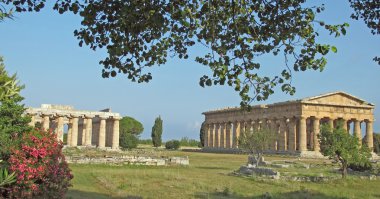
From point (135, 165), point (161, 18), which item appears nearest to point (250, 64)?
point (161, 18)

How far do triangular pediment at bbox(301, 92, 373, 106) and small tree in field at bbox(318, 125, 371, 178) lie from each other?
35.7 m

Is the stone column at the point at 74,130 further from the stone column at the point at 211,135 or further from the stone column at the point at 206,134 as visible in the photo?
the stone column at the point at 206,134

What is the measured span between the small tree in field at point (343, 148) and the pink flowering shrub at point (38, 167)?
1886cm

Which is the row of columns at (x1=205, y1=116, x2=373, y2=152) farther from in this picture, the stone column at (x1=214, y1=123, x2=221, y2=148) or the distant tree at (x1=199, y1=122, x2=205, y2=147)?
the distant tree at (x1=199, y1=122, x2=205, y2=147)

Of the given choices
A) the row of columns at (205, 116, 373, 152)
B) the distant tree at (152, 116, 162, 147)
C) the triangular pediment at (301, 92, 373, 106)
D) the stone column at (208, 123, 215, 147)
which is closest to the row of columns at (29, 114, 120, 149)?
the distant tree at (152, 116, 162, 147)

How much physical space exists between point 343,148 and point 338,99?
40.9 m

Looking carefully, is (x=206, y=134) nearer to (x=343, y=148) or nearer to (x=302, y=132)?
(x=302, y=132)

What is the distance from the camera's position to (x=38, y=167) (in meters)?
11.1

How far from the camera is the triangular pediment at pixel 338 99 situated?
208 ft

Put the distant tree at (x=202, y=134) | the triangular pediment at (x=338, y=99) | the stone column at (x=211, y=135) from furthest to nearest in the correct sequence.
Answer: the distant tree at (x=202, y=134), the stone column at (x=211, y=135), the triangular pediment at (x=338, y=99)

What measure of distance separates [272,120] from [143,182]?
50.7 meters

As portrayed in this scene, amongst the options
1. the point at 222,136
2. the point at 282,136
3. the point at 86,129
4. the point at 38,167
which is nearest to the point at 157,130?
the point at 222,136

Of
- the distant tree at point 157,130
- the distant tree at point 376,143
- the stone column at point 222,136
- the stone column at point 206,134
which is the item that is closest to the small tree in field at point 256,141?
the stone column at point 222,136

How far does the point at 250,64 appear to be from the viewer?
285 inches
